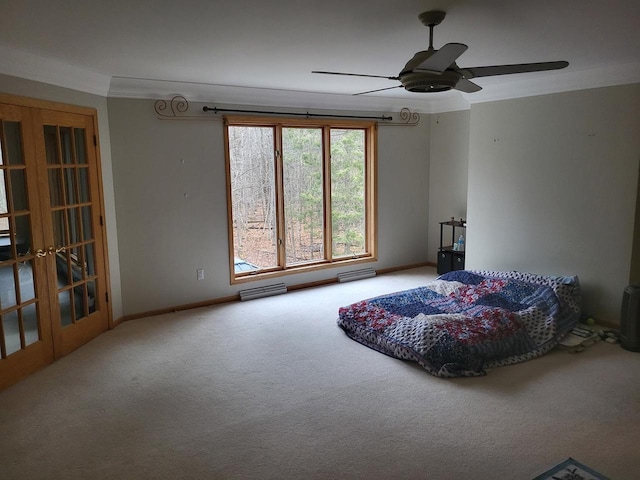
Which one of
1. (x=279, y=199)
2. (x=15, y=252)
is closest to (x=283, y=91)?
(x=279, y=199)

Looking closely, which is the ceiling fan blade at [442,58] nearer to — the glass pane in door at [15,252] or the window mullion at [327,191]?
the glass pane in door at [15,252]

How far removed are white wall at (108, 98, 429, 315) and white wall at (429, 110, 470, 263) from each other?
257cm

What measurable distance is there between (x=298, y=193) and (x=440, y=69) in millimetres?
3369

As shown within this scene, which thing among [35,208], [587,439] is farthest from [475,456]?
[35,208]

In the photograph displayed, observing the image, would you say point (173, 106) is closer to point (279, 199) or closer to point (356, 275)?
point (279, 199)

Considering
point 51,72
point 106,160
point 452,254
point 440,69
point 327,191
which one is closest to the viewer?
point 440,69

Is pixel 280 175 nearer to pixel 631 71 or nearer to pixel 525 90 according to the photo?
pixel 525 90

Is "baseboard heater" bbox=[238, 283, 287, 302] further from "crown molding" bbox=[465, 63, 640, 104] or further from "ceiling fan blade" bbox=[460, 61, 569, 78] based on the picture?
"ceiling fan blade" bbox=[460, 61, 569, 78]

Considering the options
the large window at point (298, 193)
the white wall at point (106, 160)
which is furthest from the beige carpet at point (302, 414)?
the large window at point (298, 193)

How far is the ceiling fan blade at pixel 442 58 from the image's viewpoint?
241 centimetres

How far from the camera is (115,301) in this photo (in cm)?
473

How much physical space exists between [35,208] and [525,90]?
15.1 feet

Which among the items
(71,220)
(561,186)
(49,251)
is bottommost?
(49,251)

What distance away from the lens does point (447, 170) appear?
668cm
